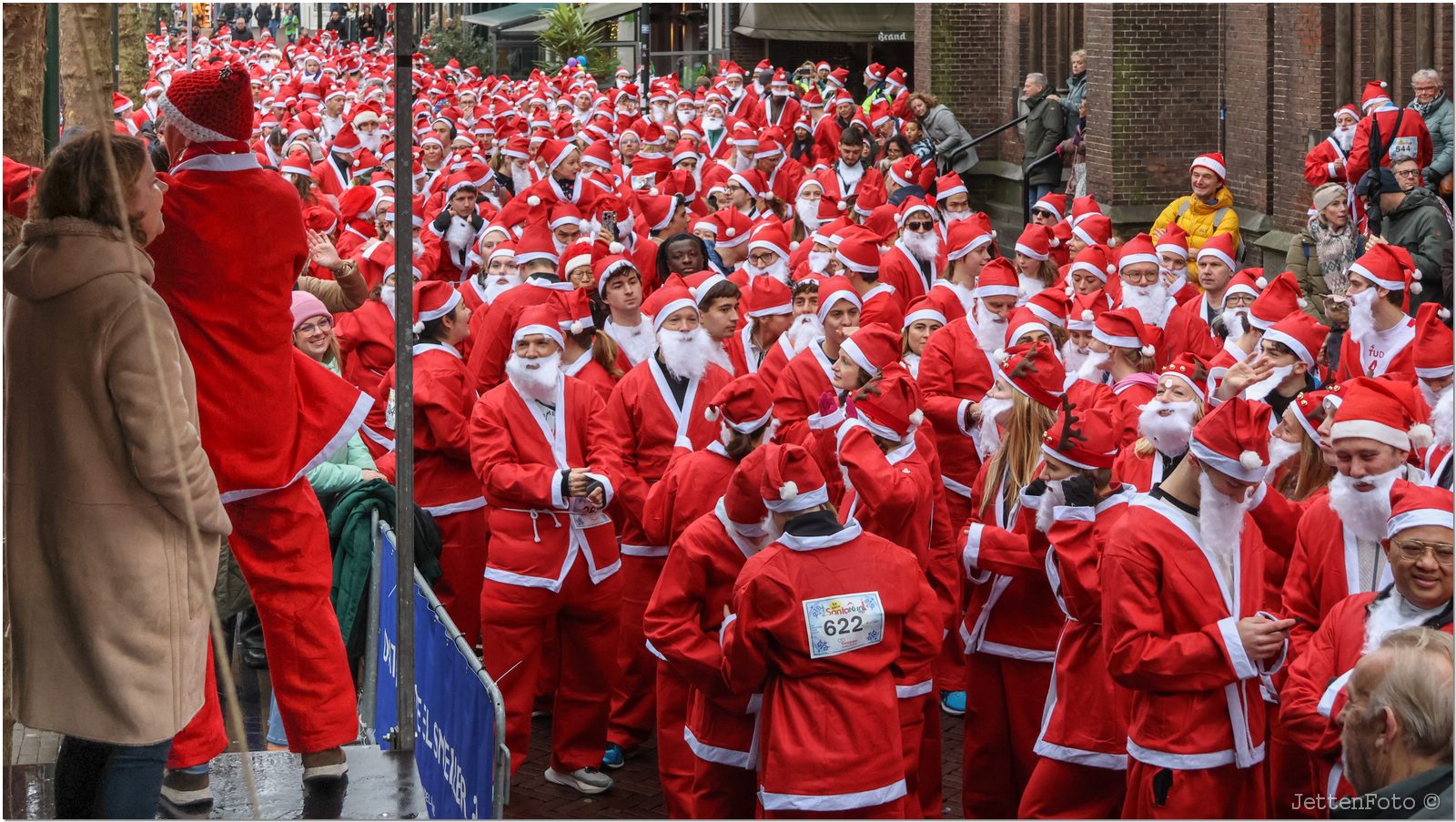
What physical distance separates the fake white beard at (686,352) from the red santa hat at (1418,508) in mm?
3637

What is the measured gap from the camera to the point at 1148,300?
34.7 ft

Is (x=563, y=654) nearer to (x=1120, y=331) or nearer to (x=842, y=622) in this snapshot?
(x=842, y=622)

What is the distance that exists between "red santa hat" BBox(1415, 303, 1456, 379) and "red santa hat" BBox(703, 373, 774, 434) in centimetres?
272

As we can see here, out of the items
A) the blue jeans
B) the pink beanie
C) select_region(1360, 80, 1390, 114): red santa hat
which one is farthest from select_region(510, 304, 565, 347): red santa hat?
select_region(1360, 80, 1390, 114): red santa hat

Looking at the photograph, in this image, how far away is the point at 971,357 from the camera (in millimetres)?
9188

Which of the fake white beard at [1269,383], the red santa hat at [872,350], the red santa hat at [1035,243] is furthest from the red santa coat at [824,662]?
the red santa hat at [1035,243]

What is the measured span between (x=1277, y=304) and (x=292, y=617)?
17.7 ft

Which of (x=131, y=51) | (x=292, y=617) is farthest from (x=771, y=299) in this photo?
(x=131, y=51)

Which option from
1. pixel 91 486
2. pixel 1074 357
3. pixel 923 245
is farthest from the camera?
pixel 923 245

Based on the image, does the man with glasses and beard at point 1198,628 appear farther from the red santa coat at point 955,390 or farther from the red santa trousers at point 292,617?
the red santa coat at point 955,390

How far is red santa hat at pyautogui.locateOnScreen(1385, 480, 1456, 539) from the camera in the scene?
4.88 m

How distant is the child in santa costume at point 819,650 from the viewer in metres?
5.47

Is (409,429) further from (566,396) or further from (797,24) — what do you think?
(797,24)

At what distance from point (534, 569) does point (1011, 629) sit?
2.03m
